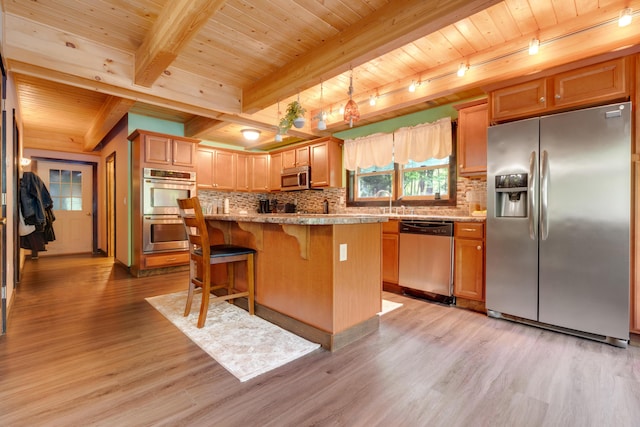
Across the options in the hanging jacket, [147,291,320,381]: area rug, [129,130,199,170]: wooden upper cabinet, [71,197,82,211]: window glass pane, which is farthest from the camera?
[71,197,82,211]: window glass pane

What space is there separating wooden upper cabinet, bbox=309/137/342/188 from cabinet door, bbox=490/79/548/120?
2568 millimetres

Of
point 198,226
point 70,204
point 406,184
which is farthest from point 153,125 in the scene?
point 406,184

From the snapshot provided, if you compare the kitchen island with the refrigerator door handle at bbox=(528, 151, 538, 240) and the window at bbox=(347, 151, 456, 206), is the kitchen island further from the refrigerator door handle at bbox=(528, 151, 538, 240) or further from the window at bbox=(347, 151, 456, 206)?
the window at bbox=(347, 151, 456, 206)

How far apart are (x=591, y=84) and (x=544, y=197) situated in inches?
35.7

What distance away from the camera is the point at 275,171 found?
585cm

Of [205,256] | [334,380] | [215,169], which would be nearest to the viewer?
[334,380]

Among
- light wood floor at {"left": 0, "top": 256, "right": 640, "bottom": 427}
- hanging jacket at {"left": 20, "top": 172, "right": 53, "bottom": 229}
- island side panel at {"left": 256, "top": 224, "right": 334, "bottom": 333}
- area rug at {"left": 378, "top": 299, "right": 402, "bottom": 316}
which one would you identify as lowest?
area rug at {"left": 378, "top": 299, "right": 402, "bottom": 316}


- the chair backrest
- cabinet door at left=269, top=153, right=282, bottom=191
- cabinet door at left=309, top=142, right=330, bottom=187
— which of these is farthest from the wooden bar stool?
cabinet door at left=269, top=153, right=282, bottom=191

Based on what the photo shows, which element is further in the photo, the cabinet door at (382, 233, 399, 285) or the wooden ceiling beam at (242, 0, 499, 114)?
the cabinet door at (382, 233, 399, 285)

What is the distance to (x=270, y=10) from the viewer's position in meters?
2.24

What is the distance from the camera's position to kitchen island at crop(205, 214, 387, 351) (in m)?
2.08

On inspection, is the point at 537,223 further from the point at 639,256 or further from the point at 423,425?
the point at 423,425

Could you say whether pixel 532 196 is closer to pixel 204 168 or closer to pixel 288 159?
pixel 288 159

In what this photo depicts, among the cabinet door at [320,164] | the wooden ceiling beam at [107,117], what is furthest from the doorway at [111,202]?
the cabinet door at [320,164]
